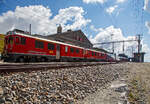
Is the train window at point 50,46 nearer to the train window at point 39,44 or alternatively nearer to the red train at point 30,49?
the red train at point 30,49

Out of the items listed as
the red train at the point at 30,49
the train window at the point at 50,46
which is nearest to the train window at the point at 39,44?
the red train at the point at 30,49

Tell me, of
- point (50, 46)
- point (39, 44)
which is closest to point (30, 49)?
point (39, 44)

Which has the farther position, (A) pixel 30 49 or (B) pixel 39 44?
(B) pixel 39 44

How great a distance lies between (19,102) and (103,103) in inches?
113

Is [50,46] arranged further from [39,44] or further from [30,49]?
[30,49]

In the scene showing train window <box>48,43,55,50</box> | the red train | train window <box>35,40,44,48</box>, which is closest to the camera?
the red train

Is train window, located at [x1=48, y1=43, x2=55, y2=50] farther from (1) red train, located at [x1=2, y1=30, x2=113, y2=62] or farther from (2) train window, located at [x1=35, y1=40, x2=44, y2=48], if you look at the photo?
(2) train window, located at [x1=35, y1=40, x2=44, y2=48]

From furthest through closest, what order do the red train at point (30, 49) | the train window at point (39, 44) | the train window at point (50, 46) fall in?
the train window at point (50, 46) < the train window at point (39, 44) < the red train at point (30, 49)

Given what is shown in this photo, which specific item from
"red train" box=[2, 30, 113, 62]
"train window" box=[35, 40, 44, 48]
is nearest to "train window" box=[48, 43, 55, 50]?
"red train" box=[2, 30, 113, 62]

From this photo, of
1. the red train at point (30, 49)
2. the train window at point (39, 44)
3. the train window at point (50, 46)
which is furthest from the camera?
the train window at point (50, 46)

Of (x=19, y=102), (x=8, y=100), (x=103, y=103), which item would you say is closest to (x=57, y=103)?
(x=19, y=102)

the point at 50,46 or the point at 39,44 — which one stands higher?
the point at 39,44

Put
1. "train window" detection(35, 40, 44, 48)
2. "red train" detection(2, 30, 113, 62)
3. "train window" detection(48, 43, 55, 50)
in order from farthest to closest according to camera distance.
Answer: "train window" detection(48, 43, 55, 50) < "train window" detection(35, 40, 44, 48) < "red train" detection(2, 30, 113, 62)

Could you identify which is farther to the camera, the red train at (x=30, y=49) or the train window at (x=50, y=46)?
the train window at (x=50, y=46)
